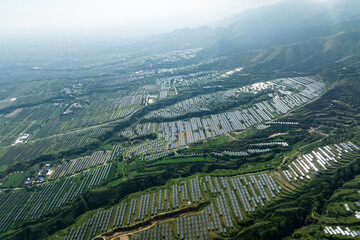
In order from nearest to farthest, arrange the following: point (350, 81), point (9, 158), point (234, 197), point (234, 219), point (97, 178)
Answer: point (234, 219)
point (234, 197)
point (97, 178)
point (9, 158)
point (350, 81)

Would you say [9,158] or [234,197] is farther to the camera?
[9,158]

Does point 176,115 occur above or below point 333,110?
below

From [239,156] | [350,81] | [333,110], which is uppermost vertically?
[350,81]

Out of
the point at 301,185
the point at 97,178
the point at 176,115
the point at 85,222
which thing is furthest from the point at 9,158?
the point at 301,185

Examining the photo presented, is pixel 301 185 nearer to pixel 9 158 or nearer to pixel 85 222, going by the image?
pixel 85 222

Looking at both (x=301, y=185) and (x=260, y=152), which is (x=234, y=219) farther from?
(x=260, y=152)

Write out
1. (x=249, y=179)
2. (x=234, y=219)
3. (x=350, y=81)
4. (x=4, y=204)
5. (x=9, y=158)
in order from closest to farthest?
1. (x=234, y=219)
2. (x=249, y=179)
3. (x=4, y=204)
4. (x=9, y=158)
5. (x=350, y=81)

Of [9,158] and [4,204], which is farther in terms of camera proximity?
[9,158]

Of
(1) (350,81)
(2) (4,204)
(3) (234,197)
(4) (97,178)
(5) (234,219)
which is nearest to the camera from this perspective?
(5) (234,219)

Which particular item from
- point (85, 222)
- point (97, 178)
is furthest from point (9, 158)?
point (85, 222)
